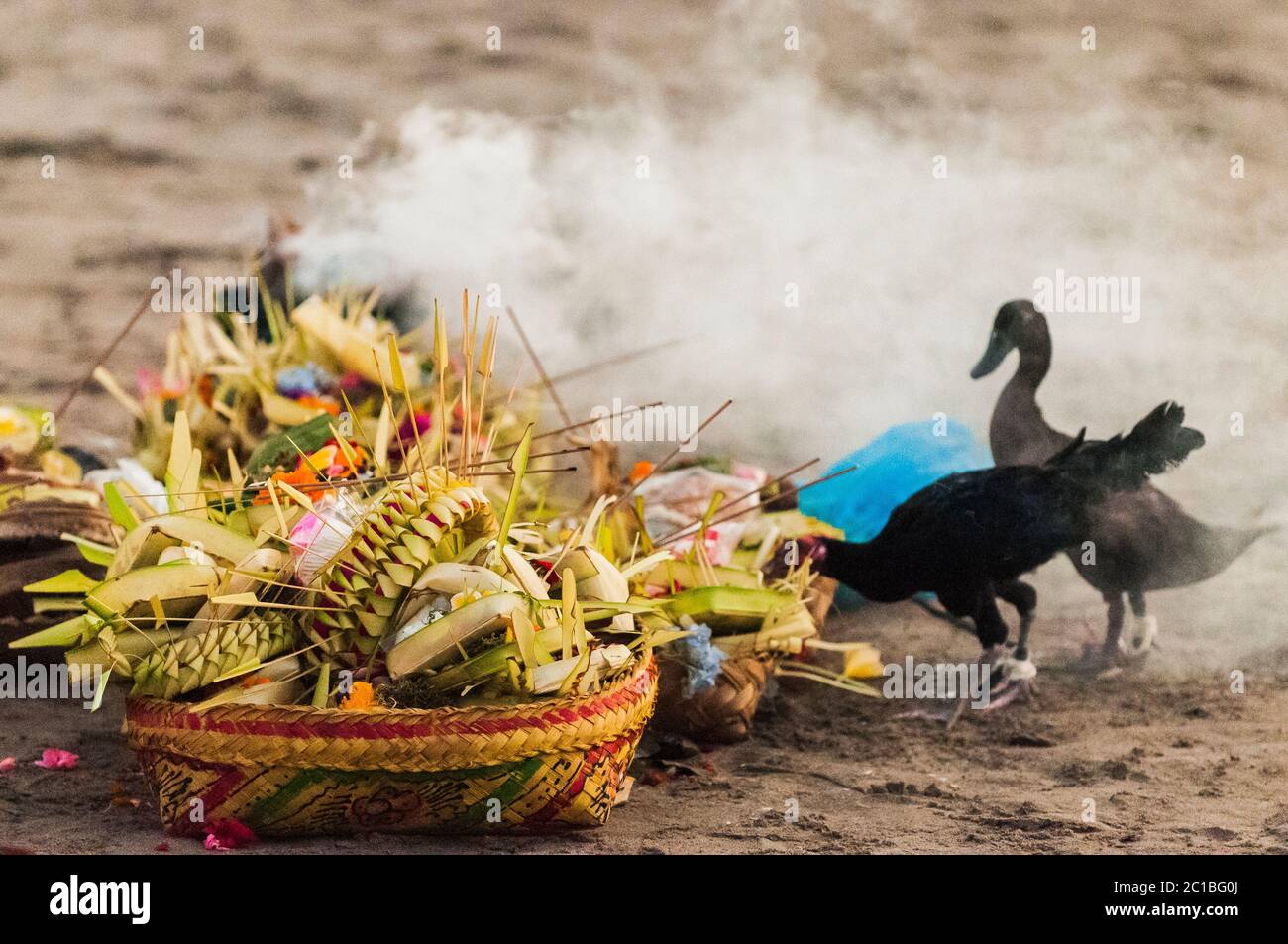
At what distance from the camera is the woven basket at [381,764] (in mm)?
2172

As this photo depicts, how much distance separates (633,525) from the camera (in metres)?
3.28

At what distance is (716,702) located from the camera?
3.03 metres

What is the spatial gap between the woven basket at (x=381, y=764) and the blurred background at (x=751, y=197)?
218 cm

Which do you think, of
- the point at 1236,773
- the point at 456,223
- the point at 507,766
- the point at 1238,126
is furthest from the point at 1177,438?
the point at 456,223

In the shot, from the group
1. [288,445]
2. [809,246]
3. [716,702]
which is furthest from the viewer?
[809,246]

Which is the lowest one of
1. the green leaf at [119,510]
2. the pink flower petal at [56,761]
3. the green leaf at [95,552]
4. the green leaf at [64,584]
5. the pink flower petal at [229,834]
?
the pink flower petal at [56,761]

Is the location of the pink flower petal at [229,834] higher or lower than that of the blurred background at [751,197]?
lower
